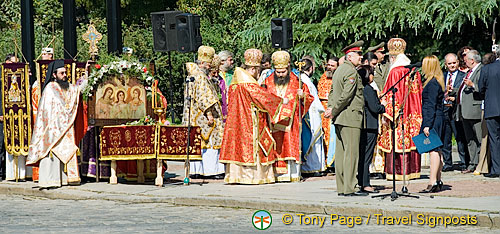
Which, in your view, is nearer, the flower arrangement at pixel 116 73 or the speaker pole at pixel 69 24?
the flower arrangement at pixel 116 73

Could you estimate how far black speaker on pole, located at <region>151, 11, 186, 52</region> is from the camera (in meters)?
18.0

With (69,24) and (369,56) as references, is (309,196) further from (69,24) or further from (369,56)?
(69,24)

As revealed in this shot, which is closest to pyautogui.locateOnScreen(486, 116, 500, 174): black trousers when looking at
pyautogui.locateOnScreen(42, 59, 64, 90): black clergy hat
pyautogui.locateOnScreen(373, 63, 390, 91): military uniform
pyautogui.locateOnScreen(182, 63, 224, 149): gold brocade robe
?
pyautogui.locateOnScreen(373, 63, 390, 91): military uniform

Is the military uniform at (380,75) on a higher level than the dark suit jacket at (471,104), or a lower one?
higher

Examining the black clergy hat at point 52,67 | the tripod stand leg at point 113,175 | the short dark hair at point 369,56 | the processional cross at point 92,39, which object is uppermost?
the processional cross at point 92,39

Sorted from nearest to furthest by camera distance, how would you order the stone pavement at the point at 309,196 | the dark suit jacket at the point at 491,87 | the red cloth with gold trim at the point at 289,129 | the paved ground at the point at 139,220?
1. the paved ground at the point at 139,220
2. the stone pavement at the point at 309,196
3. the red cloth with gold trim at the point at 289,129
4. the dark suit jacket at the point at 491,87

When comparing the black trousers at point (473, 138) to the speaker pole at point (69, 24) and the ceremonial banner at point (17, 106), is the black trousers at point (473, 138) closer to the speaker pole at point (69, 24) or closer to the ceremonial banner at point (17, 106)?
the speaker pole at point (69, 24)

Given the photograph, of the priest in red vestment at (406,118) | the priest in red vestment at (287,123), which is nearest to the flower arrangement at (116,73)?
the priest in red vestment at (287,123)

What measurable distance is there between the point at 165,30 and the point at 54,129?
2.79m

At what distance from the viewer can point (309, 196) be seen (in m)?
14.1

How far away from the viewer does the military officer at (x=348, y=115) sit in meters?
13.9

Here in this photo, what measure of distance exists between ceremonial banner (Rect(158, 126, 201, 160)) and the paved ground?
182 centimetres

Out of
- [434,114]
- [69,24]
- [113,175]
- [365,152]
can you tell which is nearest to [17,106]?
[113,175]

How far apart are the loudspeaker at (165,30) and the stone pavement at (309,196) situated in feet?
7.35
